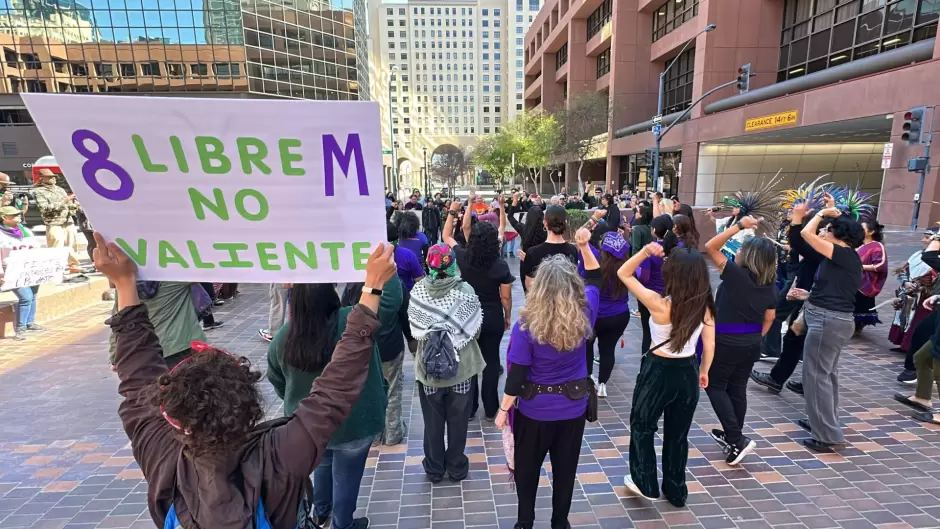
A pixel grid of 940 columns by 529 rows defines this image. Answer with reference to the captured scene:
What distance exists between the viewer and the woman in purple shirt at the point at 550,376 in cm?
256

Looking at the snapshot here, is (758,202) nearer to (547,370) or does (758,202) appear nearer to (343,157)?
(547,370)

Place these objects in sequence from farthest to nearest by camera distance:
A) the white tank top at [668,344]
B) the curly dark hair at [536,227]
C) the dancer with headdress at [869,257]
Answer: the curly dark hair at [536,227] → the dancer with headdress at [869,257] → the white tank top at [668,344]

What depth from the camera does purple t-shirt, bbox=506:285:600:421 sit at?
2.64m

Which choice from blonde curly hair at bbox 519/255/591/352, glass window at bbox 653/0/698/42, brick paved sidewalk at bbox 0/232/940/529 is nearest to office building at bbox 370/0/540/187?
glass window at bbox 653/0/698/42

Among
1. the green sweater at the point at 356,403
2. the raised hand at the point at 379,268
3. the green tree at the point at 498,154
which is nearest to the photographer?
the raised hand at the point at 379,268

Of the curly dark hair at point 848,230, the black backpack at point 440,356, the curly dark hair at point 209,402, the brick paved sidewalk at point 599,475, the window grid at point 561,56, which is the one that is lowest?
the brick paved sidewalk at point 599,475

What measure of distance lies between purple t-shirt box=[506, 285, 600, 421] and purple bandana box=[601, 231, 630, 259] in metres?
2.44

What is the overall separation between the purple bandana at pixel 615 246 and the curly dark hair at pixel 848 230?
1771 millimetres

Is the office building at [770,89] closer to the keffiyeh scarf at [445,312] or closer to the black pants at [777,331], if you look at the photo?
the black pants at [777,331]

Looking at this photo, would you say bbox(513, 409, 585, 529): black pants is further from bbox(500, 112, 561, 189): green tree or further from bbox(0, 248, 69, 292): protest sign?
bbox(500, 112, 561, 189): green tree

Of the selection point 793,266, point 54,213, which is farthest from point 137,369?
point 54,213

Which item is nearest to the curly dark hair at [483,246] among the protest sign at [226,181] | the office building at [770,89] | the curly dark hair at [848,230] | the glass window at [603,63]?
the protest sign at [226,181]

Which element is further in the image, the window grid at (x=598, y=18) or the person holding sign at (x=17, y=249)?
the window grid at (x=598, y=18)

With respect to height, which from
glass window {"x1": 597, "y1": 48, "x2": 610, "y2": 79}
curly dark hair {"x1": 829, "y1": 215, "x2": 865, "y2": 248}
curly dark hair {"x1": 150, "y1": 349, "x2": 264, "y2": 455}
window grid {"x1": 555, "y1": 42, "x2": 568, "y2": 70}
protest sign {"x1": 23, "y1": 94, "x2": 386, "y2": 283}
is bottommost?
curly dark hair {"x1": 150, "y1": 349, "x2": 264, "y2": 455}
